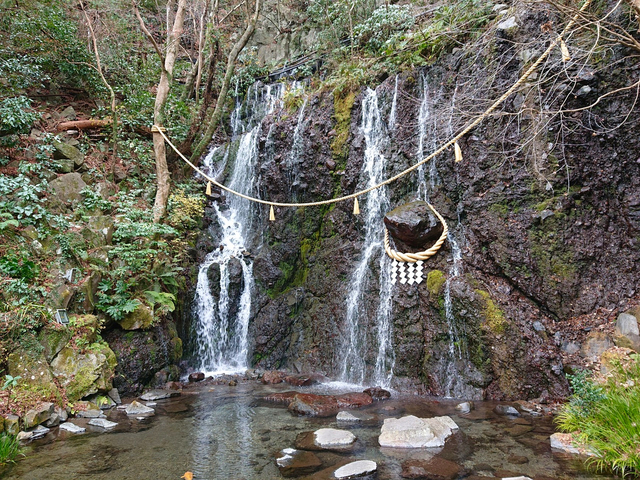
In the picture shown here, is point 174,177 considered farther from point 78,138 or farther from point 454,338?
point 454,338

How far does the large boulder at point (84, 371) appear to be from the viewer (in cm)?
521

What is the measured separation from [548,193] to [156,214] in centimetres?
701

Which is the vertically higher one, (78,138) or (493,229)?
(78,138)

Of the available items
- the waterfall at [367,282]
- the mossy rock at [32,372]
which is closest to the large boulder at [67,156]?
the mossy rock at [32,372]

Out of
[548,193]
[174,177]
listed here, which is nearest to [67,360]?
[174,177]

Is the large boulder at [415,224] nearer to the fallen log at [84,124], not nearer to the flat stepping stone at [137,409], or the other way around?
the flat stepping stone at [137,409]

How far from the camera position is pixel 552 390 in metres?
5.31

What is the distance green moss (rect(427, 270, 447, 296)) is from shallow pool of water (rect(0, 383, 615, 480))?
5.74ft

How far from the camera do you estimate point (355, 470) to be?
3449 mm

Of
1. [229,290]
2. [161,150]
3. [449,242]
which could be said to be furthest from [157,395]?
[449,242]

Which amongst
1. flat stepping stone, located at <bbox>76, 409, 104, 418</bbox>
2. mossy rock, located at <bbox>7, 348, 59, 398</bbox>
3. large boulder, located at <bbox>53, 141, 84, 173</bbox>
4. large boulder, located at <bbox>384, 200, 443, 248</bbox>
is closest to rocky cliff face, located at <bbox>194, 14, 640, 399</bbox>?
large boulder, located at <bbox>384, 200, 443, 248</bbox>

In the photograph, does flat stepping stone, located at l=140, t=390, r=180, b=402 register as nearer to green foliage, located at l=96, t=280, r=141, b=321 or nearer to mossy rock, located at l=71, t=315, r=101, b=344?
mossy rock, located at l=71, t=315, r=101, b=344

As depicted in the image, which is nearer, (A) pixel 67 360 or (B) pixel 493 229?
(A) pixel 67 360

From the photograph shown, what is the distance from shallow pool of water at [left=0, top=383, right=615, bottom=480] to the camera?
3.56 meters
